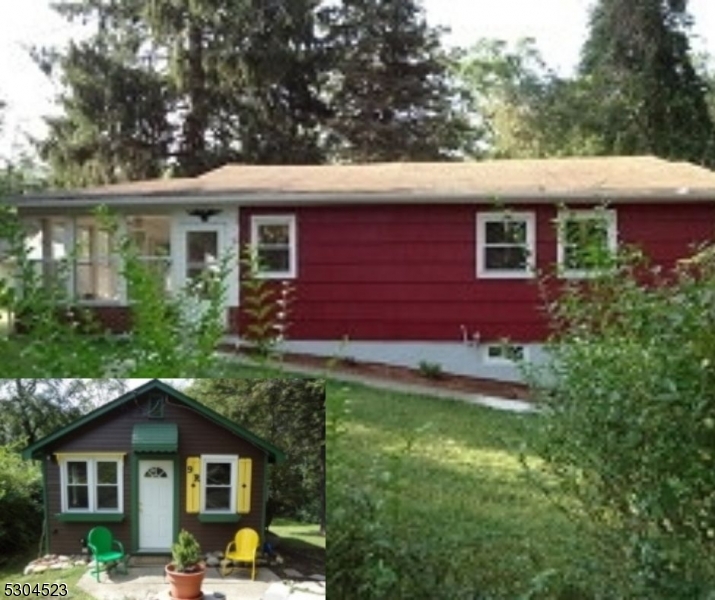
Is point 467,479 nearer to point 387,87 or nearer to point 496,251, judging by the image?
point 496,251

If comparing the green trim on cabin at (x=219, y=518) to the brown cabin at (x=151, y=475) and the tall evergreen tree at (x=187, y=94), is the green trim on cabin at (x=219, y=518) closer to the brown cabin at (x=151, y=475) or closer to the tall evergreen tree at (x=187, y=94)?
the brown cabin at (x=151, y=475)

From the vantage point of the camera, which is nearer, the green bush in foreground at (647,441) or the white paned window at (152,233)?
the green bush in foreground at (647,441)

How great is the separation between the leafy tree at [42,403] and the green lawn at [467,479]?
3.39 ft

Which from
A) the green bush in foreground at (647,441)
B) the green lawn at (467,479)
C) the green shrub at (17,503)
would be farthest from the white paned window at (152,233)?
the green shrub at (17,503)

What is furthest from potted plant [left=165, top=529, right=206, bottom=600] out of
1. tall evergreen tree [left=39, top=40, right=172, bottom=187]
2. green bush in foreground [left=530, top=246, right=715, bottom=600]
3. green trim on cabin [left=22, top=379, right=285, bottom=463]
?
tall evergreen tree [left=39, top=40, right=172, bottom=187]

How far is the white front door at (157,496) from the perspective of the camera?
2.67 metres

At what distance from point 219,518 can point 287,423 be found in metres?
0.33

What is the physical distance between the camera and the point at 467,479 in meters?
9.12

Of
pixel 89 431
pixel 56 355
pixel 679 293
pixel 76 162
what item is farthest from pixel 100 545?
pixel 76 162

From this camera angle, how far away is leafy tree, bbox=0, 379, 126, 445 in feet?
8.94

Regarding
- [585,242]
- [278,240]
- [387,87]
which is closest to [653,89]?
[387,87]

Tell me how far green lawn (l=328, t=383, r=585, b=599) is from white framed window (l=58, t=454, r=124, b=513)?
1091 millimetres

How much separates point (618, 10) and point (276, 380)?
114 feet

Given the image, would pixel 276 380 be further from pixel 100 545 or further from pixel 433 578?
pixel 433 578
